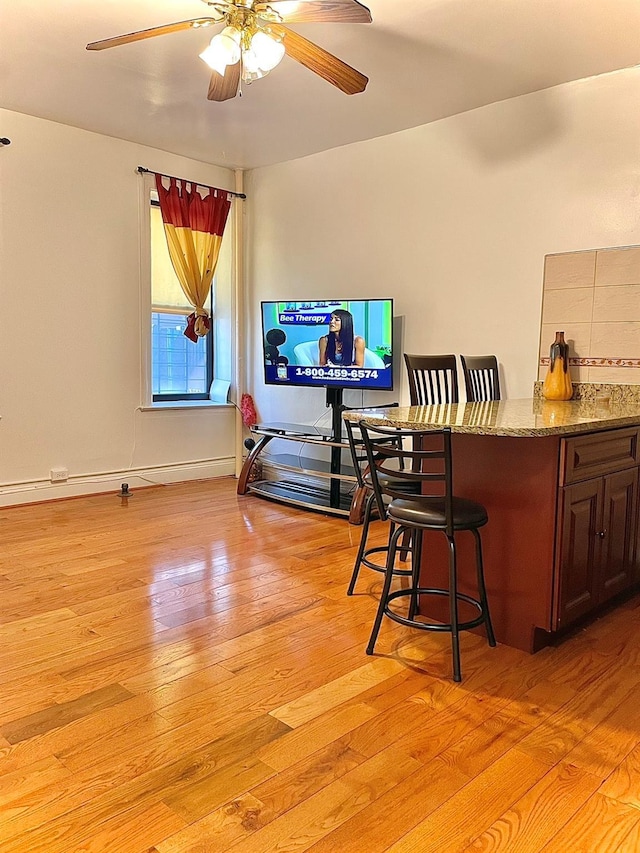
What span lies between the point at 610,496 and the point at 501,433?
0.80 metres

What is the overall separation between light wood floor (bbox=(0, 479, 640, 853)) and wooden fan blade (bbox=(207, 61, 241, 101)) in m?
2.29

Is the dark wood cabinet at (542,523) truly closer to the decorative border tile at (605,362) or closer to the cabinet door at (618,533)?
the cabinet door at (618,533)

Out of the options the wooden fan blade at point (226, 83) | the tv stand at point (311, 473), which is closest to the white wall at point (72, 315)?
the tv stand at point (311, 473)

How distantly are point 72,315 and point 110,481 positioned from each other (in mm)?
1288

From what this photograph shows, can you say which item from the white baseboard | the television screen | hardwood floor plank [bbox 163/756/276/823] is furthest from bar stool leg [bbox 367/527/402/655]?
the white baseboard

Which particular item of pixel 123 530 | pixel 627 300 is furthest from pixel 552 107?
pixel 123 530

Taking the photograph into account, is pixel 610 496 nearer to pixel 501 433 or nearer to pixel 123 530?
pixel 501 433

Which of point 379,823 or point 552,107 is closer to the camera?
point 379,823

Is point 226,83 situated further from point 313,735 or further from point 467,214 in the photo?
point 313,735

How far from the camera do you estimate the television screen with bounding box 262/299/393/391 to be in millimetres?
4547

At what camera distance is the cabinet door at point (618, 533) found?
2.63 metres

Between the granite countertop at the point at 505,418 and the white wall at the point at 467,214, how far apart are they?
1.15m

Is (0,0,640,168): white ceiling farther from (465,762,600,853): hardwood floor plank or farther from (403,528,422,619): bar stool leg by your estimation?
(465,762,600,853): hardwood floor plank

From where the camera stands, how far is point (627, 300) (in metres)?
3.56
